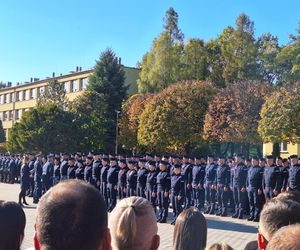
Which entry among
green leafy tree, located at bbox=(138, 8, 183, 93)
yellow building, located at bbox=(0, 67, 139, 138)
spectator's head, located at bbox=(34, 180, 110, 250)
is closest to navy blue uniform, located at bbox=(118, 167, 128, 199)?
spectator's head, located at bbox=(34, 180, 110, 250)

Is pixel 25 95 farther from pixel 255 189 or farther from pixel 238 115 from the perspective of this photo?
pixel 255 189

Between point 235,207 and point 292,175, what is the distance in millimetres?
2275

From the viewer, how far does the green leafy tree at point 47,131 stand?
35312 millimetres

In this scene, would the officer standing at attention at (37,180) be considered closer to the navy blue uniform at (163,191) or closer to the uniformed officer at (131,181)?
the uniformed officer at (131,181)

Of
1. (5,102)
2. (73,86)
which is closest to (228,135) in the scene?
(73,86)

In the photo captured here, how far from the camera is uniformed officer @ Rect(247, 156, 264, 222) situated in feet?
44.6

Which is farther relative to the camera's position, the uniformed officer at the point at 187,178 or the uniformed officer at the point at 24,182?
the uniformed officer at the point at 24,182

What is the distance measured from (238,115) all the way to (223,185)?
46.6ft

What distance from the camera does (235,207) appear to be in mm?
14508

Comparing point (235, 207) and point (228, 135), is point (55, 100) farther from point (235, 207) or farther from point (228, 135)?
Result: point (235, 207)

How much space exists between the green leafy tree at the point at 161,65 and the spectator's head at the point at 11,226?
40.7 meters

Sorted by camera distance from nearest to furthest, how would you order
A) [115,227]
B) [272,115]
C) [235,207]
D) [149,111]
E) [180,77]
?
[115,227] → [235,207] → [272,115] → [149,111] → [180,77]

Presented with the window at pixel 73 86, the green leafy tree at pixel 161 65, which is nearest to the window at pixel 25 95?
the window at pixel 73 86

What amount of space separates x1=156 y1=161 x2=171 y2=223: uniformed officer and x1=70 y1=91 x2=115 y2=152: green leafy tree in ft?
77.3
